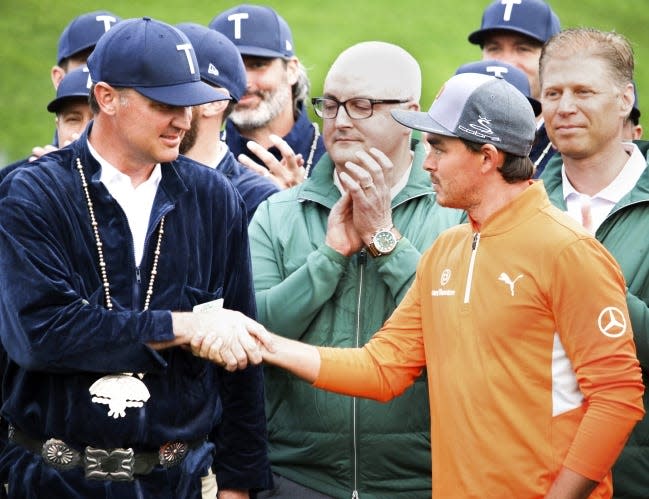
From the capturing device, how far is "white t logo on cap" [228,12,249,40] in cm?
744

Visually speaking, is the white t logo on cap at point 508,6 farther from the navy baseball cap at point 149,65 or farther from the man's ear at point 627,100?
the navy baseball cap at point 149,65

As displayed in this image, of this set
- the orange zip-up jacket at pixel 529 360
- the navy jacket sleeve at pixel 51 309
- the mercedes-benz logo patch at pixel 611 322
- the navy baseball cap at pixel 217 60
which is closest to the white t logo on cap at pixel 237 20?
the navy baseball cap at pixel 217 60

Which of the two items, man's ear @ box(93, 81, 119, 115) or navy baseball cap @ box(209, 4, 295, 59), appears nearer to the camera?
man's ear @ box(93, 81, 119, 115)

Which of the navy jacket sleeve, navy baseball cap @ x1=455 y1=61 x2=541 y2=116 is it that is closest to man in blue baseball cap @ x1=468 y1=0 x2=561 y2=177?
navy baseball cap @ x1=455 y1=61 x2=541 y2=116

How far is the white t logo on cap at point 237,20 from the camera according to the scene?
744cm

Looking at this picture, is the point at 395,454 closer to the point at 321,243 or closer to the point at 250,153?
the point at 321,243

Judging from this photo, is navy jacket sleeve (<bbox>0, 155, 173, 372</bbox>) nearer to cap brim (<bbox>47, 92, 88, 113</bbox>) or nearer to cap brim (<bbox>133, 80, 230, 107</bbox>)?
cap brim (<bbox>133, 80, 230, 107</bbox>)

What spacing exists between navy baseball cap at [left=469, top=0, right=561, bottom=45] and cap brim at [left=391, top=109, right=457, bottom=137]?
3348 millimetres

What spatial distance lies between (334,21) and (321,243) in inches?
461

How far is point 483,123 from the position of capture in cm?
439

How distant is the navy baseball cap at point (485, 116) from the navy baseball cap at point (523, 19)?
344 cm

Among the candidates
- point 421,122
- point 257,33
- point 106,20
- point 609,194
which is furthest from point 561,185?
point 106,20

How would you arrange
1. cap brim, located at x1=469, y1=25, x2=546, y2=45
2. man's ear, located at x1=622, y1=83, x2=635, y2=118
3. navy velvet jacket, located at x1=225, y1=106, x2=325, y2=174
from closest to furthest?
man's ear, located at x1=622, y1=83, x2=635, y2=118 < navy velvet jacket, located at x1=225, y1=106, x2=325, y2=174 < cap brim, located at x1=469, y1=25, x2=546, y2=45

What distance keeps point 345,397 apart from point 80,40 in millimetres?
3403
